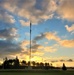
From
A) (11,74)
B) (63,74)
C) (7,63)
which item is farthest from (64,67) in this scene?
(7,63)

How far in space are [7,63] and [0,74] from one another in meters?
25.7

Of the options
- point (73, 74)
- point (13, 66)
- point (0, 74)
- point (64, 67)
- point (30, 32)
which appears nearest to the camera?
point (0, 74)

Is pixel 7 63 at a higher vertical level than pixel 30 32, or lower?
lower

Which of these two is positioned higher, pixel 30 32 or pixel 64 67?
pixel 30 32

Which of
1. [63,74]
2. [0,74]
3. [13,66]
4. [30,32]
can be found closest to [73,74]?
[63,74]

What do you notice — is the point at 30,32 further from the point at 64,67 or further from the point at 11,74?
the point at 11,74

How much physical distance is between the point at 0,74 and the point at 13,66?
77.0ft

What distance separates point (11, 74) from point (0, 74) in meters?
1.46

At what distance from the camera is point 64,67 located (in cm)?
4094

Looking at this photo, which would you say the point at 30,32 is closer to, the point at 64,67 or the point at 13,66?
the point at 64,67

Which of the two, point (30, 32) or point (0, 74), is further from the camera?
point (30, 32)

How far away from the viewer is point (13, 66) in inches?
2109

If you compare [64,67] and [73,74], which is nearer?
[73,74]

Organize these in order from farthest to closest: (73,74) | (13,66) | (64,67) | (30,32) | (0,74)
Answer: (13,66), (30,32), (64,67), (73,74), (0,74)
